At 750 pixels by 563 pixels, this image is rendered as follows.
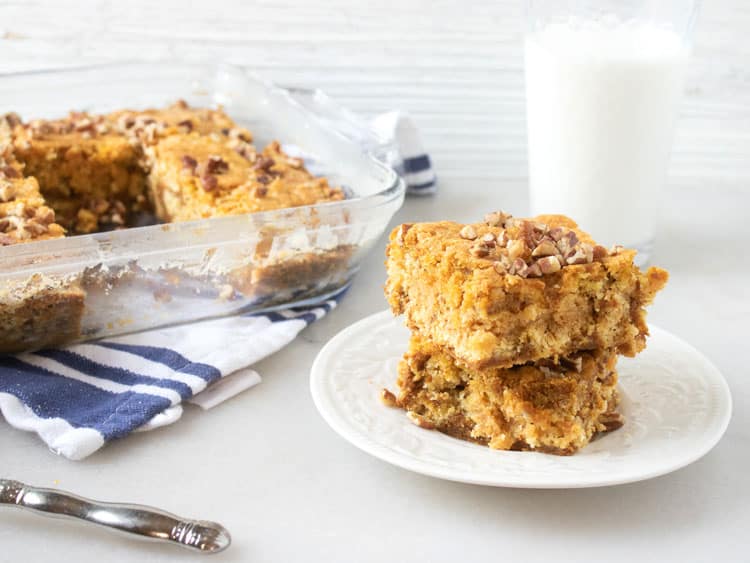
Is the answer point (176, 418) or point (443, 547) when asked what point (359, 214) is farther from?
point (443, 547)

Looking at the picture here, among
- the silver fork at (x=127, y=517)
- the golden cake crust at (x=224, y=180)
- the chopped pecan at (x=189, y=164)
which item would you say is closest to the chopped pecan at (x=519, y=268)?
the silver fork at (x=127, y=517)

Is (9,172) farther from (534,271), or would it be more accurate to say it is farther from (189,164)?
(534,271)

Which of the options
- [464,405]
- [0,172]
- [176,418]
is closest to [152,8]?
[0,172]

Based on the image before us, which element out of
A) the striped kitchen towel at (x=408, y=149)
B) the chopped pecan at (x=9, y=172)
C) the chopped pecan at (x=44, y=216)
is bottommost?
the striped kitchen towel at (x=408, y=149)

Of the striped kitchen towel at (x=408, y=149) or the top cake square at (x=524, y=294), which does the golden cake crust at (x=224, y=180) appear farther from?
the top cake square at (x=524, y=294)

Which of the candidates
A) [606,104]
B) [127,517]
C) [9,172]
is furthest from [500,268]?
[9,172]

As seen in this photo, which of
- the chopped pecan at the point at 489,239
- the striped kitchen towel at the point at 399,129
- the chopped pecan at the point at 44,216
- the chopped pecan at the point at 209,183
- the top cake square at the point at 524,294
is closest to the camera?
the top cake square at the point at 524,294
